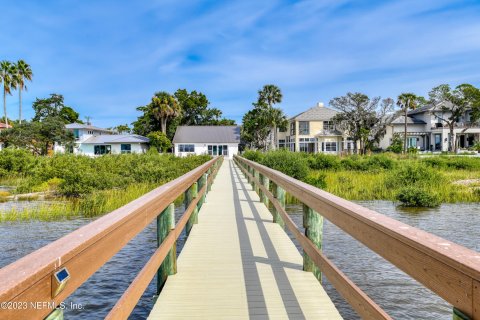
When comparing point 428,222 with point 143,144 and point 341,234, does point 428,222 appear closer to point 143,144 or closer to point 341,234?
point 341,234

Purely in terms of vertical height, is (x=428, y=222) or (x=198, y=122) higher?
(x=198, y=122)

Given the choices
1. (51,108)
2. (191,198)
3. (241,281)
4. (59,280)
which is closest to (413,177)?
(191,198)

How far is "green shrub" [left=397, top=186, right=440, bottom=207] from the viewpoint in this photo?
13922 millimetres

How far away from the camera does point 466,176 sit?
2183 centimetres

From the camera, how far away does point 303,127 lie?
54906mm

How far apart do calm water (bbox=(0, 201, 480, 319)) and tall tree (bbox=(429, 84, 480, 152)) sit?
4311 cm

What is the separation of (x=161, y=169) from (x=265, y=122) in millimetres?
39921

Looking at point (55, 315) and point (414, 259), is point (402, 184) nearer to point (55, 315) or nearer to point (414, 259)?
point (414, 259)

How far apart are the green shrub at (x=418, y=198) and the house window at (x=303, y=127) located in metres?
40.5

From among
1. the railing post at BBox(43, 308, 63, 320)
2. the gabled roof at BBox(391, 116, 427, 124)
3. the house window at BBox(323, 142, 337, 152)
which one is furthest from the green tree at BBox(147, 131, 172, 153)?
the railing post at BBox(43, 308, 63, 320)

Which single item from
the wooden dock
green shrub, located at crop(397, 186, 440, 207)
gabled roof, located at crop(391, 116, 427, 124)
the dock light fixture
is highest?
gabled roof, located at crop(391, 116, 427, 124)

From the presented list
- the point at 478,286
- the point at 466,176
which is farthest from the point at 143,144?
the point at 478,286

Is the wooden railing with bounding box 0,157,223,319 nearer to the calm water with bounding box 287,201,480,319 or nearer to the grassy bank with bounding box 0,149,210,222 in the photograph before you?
the calm water with bounding box 287,201,480,319

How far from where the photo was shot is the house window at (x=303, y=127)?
5463 cm
